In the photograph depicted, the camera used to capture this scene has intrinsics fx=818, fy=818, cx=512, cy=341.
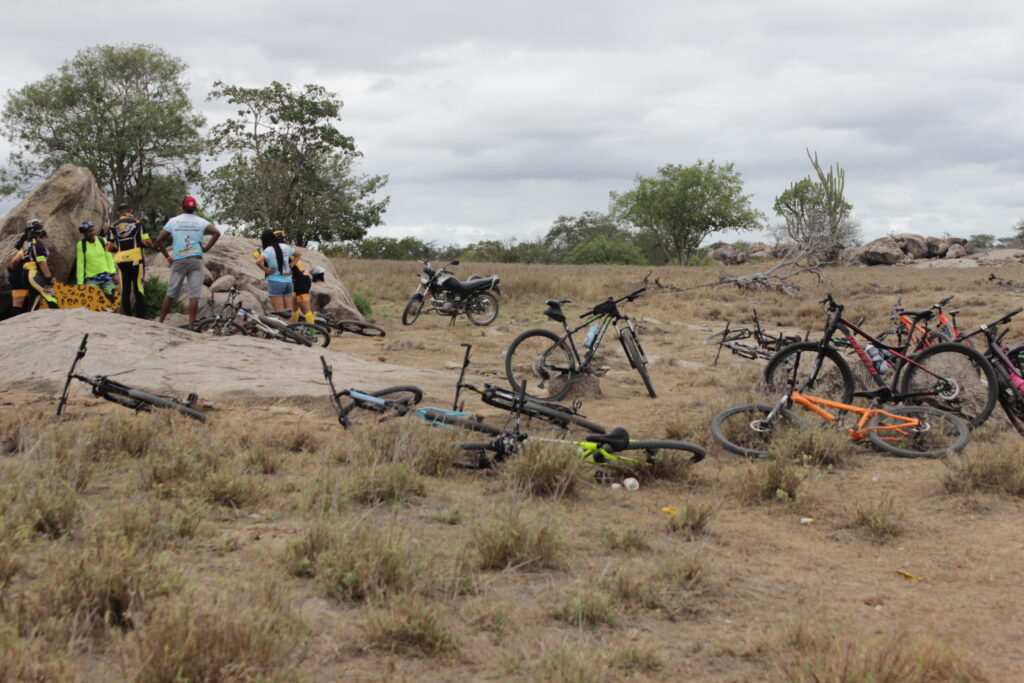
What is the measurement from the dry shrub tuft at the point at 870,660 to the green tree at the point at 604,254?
59.0m

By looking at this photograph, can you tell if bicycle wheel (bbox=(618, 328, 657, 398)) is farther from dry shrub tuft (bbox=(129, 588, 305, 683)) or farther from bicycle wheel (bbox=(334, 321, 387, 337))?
dry shrub tuft (bbox=(129, 588, 305, 683))

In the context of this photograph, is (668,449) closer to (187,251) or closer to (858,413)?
(858,413)

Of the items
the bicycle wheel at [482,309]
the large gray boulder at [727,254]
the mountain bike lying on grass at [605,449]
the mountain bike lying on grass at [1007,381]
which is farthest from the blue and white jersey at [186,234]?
the large gray boulder at [727,254]

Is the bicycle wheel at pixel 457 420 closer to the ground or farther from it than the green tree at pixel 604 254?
closer to the ground

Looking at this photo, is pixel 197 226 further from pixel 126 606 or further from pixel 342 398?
pixel 126 606

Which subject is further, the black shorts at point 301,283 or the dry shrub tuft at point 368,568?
the black shorts at point 301,283

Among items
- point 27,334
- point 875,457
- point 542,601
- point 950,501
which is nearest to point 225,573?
point 542,601

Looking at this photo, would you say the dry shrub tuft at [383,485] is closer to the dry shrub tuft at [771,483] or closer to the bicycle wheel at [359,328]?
the dry shrub tuft at [771,483]

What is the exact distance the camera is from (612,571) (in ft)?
12.4

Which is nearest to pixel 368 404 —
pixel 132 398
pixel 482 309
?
pixel 132 398

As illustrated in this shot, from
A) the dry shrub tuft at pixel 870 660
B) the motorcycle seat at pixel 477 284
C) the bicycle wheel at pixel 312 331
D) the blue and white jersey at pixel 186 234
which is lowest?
the dry shrub tuft at pixel 870 660

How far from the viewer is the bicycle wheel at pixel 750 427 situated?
6.42 meters

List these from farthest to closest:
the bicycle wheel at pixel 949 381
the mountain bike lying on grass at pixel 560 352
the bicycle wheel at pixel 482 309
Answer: the bicycle wheel at pixel 482 309, the mountain bike lying on grass at pixel 560 352, the bicycle wheel at pixel 949 381

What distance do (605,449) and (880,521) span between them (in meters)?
1.76
